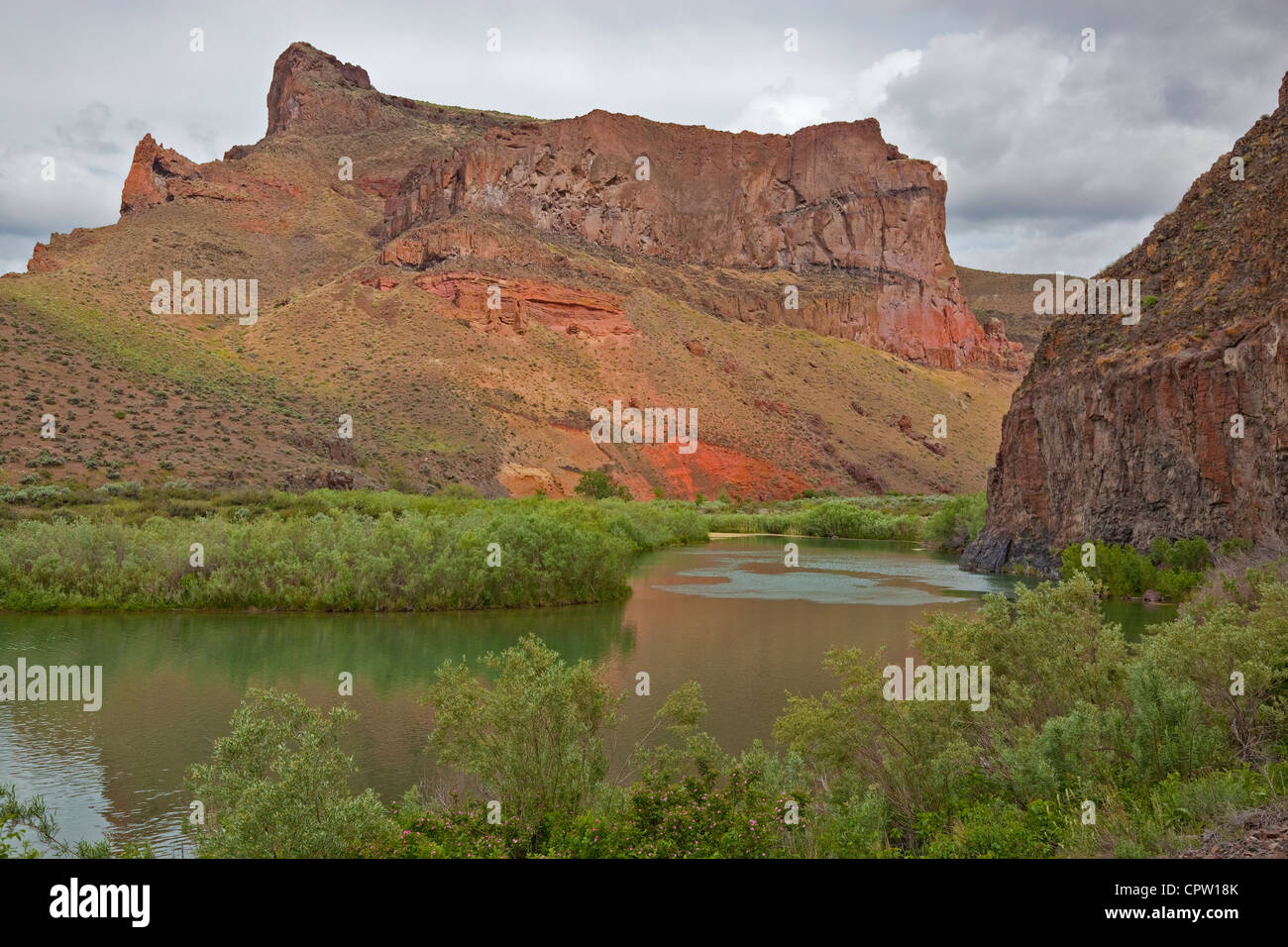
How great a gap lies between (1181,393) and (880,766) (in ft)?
58.4

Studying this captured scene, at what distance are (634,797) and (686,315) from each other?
86.9 metres

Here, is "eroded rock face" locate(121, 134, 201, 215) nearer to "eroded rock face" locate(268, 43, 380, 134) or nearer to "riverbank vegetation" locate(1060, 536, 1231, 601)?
"eroded rock face" locate(268, 43, 380, 134)

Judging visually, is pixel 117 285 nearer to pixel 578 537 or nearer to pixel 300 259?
pixel 300 259

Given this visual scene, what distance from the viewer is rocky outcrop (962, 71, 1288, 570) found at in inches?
779

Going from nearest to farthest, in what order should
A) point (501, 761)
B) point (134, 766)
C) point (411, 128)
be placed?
point (501, 761) → point (134, 766) → point (411, 128)

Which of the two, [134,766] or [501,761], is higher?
[501,761]

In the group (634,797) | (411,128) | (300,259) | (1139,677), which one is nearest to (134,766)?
(634,797)

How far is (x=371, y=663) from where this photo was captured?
52.4 ft

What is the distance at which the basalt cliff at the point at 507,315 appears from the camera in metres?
49.6

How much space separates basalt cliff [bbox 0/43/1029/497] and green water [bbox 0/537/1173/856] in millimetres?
21985

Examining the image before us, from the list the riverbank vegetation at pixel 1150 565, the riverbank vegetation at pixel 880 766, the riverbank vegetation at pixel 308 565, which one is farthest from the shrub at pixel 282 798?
the riverbank vegetation at pixel 1150 565

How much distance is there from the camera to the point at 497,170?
91.2 m

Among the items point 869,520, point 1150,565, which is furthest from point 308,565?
point 869,520
